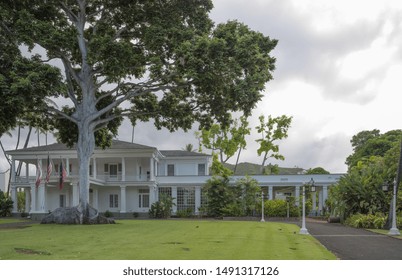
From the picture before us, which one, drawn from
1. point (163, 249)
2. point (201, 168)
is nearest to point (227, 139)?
point (201, 168)

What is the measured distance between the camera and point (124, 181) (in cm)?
5056

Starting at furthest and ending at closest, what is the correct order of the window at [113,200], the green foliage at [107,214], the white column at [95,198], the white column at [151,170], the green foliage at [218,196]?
the window at [113,200] < the white column at [95,198] < the white column at [151,170] < the green foliage at [107,214] < the green foliage at [218,196]

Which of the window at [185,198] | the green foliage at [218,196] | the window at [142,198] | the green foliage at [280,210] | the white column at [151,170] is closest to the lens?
the green foliage at [280,210]

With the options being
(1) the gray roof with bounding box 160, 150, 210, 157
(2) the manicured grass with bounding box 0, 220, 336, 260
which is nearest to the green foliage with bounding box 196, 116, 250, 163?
(1) the gray roof with bounding box 160, 150, 210, 157

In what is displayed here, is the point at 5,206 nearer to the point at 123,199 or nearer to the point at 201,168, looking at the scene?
Result: the point at 123,199

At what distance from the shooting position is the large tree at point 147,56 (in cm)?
2862

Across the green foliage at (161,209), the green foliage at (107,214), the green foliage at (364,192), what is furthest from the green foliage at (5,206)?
the green foliage at (364,192)

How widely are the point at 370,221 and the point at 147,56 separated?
51.1 feet

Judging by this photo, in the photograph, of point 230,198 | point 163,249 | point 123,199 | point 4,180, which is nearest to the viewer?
point 163,249

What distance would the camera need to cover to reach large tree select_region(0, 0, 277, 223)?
93.9ft

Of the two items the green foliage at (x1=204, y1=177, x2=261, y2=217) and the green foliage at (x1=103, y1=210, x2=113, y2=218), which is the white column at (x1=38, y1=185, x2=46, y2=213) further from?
the green foliage at (x1=204, y1=177, x2=261, y2=217)

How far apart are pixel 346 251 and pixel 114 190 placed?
37941mm

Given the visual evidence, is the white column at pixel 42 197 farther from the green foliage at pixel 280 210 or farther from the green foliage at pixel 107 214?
the green foliage at pixel 280 210

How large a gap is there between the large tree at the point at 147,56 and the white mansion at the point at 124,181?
13751 mm
